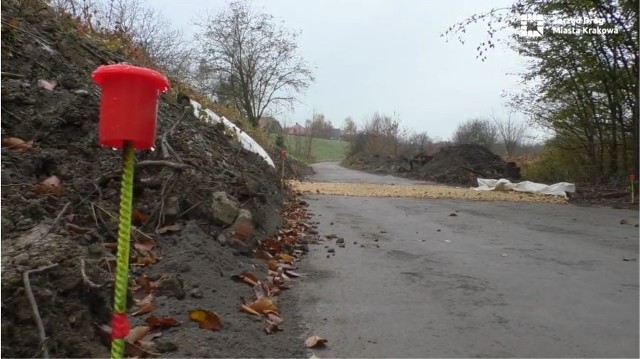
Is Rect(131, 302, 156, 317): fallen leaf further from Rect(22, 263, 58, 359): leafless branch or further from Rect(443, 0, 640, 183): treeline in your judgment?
Rect(443, 0, 640, 183): treeline

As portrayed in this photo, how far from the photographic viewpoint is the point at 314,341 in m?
3.29

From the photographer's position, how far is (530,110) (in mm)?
21312

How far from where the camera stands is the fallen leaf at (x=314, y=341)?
3.26 metres

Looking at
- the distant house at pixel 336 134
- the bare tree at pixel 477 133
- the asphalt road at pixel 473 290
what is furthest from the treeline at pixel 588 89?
the distant house at pixel 336 134

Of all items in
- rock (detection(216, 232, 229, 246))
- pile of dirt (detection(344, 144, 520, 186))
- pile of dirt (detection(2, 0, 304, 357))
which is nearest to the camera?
pile of dirt (detection(2, 0, 304, 357))

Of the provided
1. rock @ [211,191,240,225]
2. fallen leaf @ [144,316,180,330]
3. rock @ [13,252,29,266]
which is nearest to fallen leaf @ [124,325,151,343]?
fallen leaf @ [144,316,180,330]

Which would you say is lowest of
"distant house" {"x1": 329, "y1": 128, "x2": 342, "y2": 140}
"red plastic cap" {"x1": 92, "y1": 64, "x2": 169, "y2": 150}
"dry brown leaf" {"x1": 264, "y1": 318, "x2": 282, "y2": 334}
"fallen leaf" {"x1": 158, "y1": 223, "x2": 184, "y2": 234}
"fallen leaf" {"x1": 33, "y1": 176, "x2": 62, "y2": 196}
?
"dry brown leaf" {"x1": 264, "y1": 318, "x2": 282, "y2": 334}

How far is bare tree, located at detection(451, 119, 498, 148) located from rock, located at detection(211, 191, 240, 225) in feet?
153

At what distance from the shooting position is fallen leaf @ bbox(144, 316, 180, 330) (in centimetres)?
306

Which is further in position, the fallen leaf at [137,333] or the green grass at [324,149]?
the green grass at [324,149]

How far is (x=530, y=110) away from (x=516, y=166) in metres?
5.58

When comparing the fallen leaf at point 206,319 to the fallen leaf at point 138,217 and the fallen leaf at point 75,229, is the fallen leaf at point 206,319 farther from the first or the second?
the fallen leaf at point 138,217

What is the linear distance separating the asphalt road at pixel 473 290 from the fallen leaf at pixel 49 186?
222cm

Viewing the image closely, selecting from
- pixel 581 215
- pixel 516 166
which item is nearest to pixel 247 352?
pixel 581 215
